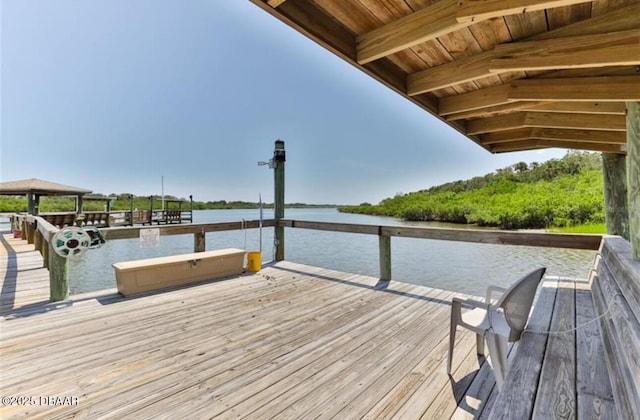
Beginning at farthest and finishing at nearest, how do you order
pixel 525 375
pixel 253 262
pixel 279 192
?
1. pixel 279 192
2. pixel 253 262
3. pixel 525 375

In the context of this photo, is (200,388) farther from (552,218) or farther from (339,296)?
(552,218)

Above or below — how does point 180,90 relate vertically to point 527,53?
above

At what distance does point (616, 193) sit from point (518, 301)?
11.0 feet

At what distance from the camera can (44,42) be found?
6.88m

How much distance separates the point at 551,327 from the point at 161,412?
2.18 meters

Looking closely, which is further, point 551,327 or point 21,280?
point 21,280

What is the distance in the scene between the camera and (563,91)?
1.61m

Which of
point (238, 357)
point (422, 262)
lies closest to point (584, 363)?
point (238, 357)

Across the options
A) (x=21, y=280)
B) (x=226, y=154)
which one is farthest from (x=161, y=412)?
(x=226, y=154)

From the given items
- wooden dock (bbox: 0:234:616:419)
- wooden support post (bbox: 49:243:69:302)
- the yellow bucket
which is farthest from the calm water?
wooden dock (bbox: 0:234:616:419)

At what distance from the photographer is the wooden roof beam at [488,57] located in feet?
3.66

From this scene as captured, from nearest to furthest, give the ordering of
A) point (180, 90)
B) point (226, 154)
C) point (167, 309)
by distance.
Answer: point (167, 309) → point (180, 90) → point (226, 154)

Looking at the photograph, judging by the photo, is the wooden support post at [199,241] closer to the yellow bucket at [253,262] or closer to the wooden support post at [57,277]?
the yellow bucket at [253,262]

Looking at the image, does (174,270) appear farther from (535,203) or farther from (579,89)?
(535,203)
